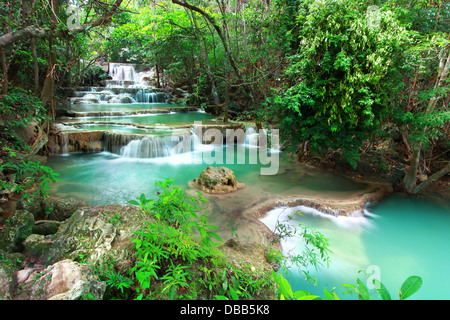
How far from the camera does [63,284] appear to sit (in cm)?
154

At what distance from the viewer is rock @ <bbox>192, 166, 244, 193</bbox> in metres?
5.82

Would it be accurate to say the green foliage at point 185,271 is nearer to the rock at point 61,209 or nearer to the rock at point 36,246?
the rock at point 36,246

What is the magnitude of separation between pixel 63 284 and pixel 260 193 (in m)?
4.73

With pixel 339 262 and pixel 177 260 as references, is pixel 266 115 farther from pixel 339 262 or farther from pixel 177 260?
pixel 177 260

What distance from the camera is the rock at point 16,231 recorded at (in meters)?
2.49

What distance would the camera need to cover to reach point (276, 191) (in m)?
6.04

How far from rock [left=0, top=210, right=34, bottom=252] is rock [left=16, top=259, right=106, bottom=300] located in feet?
3.66

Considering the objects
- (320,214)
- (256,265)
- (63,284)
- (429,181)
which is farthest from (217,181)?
(429,181)

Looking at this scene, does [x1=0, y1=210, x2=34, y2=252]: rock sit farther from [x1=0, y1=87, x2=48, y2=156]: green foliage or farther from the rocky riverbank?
[x1=0, y1=87, x2=48, y2=156]: green foliage

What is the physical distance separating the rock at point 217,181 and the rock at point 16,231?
352 centimetres

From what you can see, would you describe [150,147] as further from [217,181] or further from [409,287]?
[409,287]

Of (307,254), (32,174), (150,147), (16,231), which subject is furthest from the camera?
(150,147)

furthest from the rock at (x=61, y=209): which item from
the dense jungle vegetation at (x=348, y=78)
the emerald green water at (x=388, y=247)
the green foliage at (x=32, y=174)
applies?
the emerald green water at (x=388, y=247)

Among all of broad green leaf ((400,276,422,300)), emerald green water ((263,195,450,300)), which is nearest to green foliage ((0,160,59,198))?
broad green leaf ((400,276,422,300))
